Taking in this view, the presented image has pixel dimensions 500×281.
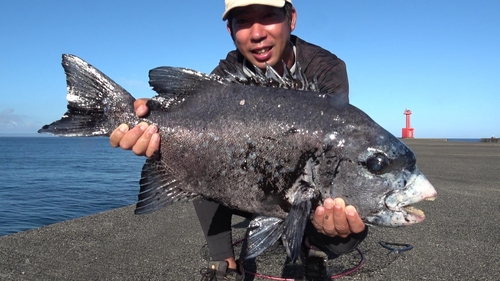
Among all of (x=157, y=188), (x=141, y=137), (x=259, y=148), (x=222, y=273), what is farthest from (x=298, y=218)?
(x=222, y=273)

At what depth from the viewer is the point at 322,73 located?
434 centimetres

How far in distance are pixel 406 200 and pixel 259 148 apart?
3.88 feet

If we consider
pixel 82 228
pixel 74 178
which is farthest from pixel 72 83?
pixel 74 178

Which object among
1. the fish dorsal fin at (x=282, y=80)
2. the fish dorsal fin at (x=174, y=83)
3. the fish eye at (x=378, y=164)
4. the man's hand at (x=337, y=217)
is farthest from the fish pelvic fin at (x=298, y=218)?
the fish dorsal fin at (x=174, y=83)

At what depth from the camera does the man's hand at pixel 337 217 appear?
3033mm

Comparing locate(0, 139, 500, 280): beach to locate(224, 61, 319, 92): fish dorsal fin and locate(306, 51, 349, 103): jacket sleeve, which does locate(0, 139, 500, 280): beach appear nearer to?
locate(306, 51, 349, 103): jacket sleeve

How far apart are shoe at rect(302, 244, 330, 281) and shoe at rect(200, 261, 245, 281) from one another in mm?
805

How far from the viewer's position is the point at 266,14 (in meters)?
4.12

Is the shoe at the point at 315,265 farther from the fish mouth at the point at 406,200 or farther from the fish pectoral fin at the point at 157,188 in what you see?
the fish pectoral fin at the point at 157,188

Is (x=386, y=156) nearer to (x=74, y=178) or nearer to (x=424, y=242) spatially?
(x=424, y=242)

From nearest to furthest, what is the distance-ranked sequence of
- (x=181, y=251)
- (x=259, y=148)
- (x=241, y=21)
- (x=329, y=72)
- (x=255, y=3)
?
1. (x=259, y=148)
2. (x=255, y=3)
3. (x=241, y=21)
4. (x=329, y=72)
5. (x=181, y=251)

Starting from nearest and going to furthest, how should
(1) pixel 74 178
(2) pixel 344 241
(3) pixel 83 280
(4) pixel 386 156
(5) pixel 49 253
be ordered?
1. (4) pixel 386 156
2. (2) pixel 344 241
3. (3) pixel 83 280
4. (5) pixel 49 253
5. (1) pixel 74 178

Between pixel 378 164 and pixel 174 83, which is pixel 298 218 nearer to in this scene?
pixel 378 164

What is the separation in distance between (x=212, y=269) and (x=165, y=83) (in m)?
2.43
